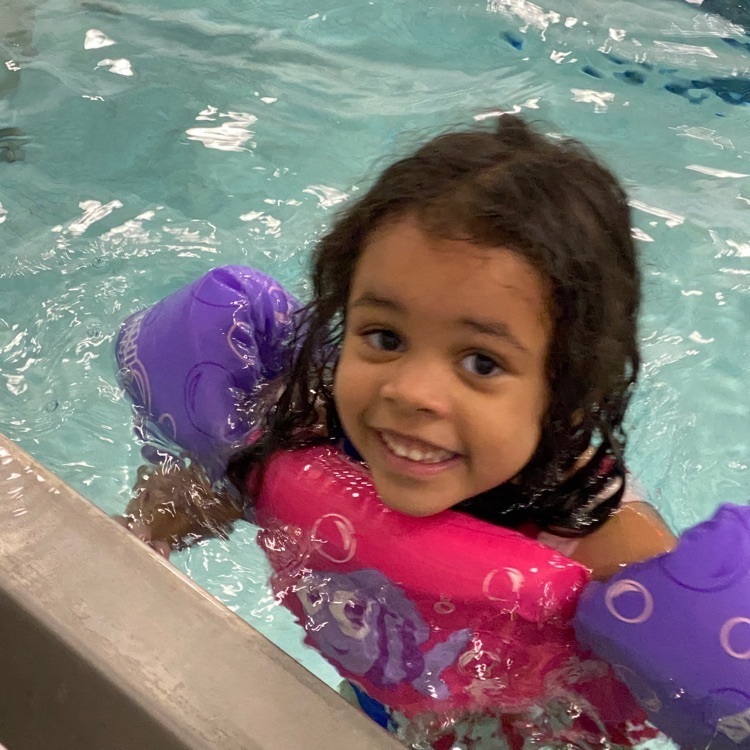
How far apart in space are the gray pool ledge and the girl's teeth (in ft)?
1.01

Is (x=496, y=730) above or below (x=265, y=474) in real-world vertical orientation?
below

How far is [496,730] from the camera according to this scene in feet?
4.27

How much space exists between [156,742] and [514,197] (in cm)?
68

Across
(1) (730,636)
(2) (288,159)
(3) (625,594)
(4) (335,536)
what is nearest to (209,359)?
(4) (335,536)

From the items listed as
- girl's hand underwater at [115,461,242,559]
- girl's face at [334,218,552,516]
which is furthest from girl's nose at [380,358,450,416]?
girl's hand underwater at [115,461,242,559]

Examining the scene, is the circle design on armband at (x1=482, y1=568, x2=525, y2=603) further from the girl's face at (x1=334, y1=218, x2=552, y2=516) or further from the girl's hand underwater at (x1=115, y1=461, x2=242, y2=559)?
the girl's hand underwater at (x1=115, y1=461, x2=242, y2=559)

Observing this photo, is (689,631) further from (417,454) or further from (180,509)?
(180,509)

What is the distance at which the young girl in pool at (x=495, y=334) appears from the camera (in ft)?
3.28

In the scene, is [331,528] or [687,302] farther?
[687,302]

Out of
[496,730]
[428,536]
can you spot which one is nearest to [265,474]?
[428,536]

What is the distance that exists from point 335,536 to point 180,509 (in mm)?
382

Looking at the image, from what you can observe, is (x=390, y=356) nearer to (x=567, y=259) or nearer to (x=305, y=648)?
(x=567, y=259)

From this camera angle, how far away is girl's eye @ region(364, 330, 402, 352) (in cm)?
104

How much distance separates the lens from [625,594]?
105cm
